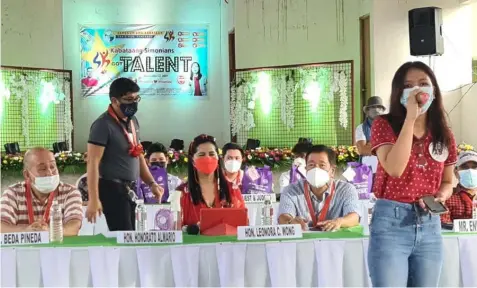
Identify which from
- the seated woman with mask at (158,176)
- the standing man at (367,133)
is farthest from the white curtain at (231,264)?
the standing man at (367,133)

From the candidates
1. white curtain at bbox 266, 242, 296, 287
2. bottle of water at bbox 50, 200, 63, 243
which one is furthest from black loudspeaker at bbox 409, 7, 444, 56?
bottle of water at bbox 50, 200, 63, 243

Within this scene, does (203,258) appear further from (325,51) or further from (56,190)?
(325,51)

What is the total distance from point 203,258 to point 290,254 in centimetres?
38

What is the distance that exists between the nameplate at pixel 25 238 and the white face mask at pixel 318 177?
1312 mm

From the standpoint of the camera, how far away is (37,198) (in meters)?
3.44

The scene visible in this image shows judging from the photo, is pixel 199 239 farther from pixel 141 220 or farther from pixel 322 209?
pixel 322 209

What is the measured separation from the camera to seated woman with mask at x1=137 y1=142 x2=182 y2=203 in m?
5.19

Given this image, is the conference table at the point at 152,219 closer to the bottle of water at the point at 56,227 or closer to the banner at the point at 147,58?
the bottle of water at the point at 56,227

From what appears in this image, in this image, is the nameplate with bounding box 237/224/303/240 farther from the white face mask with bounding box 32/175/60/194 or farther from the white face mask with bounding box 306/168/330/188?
the white face mask with bounding box 32/175/60/194

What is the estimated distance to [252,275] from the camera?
312 centimetres

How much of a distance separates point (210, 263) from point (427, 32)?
19.9ft

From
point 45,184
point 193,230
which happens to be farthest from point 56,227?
point 193,230

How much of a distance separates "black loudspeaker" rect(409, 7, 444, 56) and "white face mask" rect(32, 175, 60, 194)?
235 inches

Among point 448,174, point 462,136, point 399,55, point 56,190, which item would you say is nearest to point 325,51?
point 399,55
